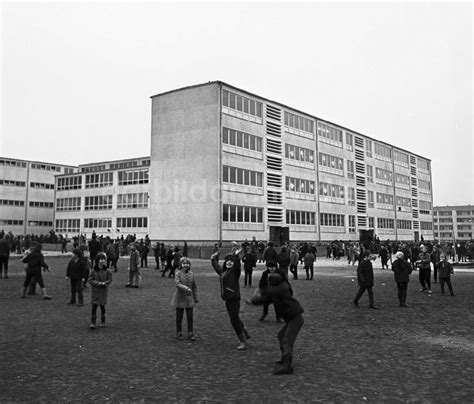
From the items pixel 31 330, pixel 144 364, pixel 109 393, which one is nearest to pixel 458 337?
pixel 144 364

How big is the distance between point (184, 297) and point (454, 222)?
18135 cm

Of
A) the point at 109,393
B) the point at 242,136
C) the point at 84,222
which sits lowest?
the point at 109,393

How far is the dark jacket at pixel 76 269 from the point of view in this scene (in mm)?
13086

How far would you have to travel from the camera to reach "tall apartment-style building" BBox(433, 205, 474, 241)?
168625mm

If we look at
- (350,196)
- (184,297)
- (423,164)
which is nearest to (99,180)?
(350,196)

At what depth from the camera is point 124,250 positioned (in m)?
43.8

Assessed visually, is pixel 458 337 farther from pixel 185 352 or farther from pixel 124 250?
pixel 124 250

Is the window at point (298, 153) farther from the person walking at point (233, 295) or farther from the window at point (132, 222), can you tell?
the person walking at point (233, 295)

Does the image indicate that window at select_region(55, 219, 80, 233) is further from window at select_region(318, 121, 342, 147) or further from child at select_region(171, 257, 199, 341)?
child at select_region(171, 257, 199, 341)

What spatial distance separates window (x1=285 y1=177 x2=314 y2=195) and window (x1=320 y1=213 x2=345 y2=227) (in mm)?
3792

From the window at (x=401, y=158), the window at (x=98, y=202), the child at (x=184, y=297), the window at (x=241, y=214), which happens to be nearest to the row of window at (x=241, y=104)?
the window at (x=241, y=214)

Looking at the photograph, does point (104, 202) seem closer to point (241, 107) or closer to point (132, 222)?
point (132, 222)

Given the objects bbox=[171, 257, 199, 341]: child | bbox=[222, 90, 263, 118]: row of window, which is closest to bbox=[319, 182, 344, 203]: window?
bbox=[222, 90, 263, 118]: row of window

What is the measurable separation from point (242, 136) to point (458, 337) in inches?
1526
